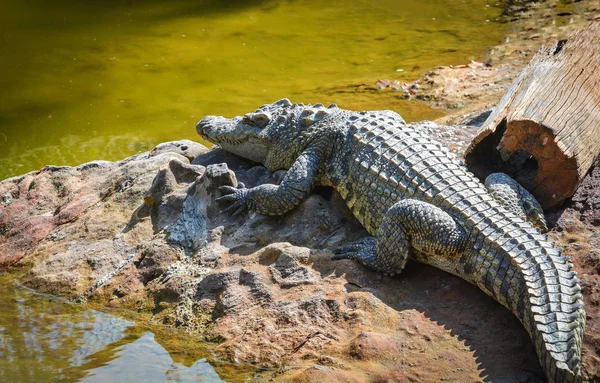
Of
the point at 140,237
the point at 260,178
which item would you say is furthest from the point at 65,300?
the point at 260,178

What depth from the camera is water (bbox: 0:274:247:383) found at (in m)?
3.76

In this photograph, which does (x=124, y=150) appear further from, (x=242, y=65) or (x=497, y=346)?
(x=497, y=346)

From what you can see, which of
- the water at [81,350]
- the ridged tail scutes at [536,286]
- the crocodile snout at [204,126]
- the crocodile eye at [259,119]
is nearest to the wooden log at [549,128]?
the ridged tail scutes at [536,286]

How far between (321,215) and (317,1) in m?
11.0

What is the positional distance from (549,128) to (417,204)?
1127mm

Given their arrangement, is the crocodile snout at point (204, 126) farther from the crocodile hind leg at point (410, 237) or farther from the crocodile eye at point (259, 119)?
the crocodile hind leg at point (410, 237)

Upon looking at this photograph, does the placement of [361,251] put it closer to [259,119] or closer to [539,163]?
[539,163]

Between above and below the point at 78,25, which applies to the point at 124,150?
below

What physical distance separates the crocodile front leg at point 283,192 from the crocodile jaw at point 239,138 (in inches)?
22.7

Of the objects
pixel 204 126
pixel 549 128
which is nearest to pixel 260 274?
pixel 204 126

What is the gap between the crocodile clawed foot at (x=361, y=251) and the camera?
4.25 m

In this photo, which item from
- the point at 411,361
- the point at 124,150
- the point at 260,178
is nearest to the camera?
the point at 411,361

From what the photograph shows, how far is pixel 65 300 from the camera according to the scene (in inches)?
187

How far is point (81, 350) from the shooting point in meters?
4.08
